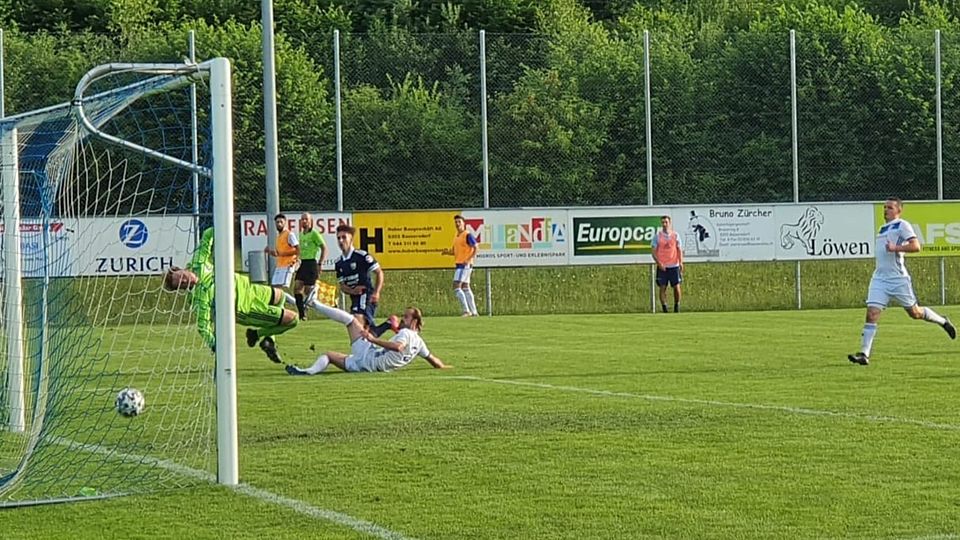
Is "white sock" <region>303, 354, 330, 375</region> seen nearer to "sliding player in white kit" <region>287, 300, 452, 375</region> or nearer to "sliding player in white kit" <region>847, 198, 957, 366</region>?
"sliding player in white kit" <region>287, 300, 452, 375</region>

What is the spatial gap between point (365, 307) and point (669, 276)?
10.2 meters

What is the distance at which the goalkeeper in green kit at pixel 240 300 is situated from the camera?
13930mm

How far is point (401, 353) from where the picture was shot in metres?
16.7

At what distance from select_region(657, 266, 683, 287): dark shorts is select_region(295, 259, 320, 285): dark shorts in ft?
24.6

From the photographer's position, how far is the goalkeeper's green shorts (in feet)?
51.2

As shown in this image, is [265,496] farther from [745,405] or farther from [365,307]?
[365,307]

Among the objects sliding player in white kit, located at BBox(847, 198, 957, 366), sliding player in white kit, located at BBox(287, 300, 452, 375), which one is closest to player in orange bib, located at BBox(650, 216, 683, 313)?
sliding player in white kit, located at BBox(847, 198, 957, 366)

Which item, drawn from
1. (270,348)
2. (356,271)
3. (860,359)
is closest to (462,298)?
(356,271)

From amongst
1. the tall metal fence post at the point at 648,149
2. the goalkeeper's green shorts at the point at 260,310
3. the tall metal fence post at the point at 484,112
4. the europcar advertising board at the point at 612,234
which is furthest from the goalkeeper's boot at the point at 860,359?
the tall metal fence post at the point at 484,112

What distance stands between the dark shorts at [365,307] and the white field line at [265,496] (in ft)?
30.1

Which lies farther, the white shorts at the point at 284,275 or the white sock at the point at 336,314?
the white shorts at the point at 284,275

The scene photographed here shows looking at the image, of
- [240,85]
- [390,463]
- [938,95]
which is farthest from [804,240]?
[390,463]

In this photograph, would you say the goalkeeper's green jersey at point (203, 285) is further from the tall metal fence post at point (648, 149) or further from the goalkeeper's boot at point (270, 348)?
the tall metal fence post at point (648, 149)

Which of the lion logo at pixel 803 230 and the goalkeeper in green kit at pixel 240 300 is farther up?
the lion logo at pixel 803 230
